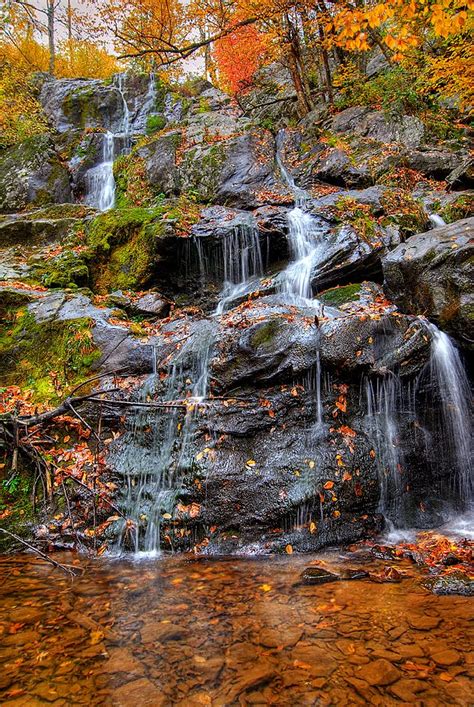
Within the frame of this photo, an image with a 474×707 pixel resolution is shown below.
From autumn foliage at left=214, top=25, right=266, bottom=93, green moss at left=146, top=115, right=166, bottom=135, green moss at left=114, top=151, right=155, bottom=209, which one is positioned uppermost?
autumn foliage at left=214, top=25, right=266, bottom=93

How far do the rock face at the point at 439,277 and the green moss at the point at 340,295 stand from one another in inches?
28.6

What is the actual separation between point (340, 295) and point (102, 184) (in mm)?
10197

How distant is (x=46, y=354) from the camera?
6.82 meters

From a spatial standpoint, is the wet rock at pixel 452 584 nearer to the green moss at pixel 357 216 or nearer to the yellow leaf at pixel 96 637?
the yellow leaf at pixel 96 637

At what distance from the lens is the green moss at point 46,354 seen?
21.2ft

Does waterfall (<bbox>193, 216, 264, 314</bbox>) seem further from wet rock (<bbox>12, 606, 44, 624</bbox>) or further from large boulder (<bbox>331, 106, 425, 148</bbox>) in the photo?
wet rock (<bbox>12, 606, 44, 624</bbox>)

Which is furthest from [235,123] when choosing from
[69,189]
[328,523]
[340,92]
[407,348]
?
[328,523]

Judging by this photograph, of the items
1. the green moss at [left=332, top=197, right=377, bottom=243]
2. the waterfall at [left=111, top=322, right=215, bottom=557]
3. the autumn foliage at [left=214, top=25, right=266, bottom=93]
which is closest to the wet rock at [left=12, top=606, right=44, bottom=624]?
the waterfall at [left=111, top=322, right=215, bottom=557]

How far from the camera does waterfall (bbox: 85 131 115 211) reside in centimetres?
1336

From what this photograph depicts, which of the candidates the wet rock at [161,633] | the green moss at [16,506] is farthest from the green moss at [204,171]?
the wet rock at [161,633]

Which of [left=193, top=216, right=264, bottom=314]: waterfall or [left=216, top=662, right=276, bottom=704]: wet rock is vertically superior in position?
[left=193, top=216, right=264, bottom=314]: waterfall

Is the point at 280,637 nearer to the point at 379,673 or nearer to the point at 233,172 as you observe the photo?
the point at 379,673

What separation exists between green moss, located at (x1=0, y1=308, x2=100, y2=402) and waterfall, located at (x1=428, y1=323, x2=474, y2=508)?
526cm

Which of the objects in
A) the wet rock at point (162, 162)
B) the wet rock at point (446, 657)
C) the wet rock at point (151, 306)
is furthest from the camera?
the wet rock at point (162, 162)
